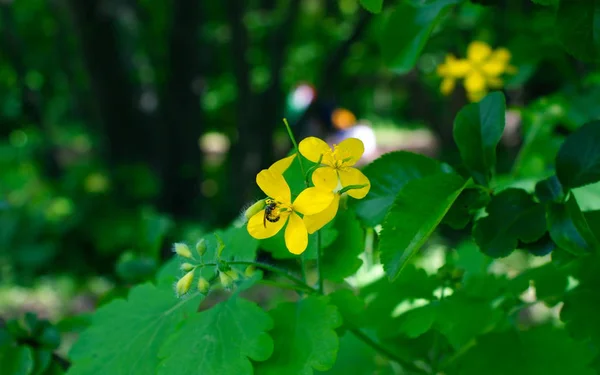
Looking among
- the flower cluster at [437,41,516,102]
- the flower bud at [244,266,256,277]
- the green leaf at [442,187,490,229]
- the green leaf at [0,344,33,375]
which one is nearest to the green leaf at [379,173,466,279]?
the green leaf at [442,187,490,229]

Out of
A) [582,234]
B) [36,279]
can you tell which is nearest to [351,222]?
[582,234]

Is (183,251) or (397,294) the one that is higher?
(183,251)

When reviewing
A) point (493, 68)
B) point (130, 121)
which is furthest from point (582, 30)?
point (130, 121)

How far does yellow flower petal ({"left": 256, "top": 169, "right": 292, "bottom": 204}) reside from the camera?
651 mm

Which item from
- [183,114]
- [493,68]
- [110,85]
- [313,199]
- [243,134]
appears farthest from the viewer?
[183,114]

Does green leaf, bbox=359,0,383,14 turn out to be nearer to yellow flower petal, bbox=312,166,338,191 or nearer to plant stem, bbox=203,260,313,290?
yellow flower petal, bbox=312,166,338,191

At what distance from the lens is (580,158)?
2.21ft

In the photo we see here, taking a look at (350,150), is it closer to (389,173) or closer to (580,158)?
(389,173)

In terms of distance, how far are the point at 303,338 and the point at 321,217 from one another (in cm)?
16

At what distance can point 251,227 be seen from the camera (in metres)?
0.64

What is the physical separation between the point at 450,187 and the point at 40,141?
3.67 metres

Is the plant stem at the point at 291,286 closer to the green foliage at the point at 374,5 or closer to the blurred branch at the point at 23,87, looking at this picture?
the green foliage at the point at 374,5

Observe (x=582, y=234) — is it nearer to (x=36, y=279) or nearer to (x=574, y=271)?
(x=574, y=271)

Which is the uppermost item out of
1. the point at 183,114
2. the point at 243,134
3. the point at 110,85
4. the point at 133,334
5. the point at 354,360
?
the point at 133,334
